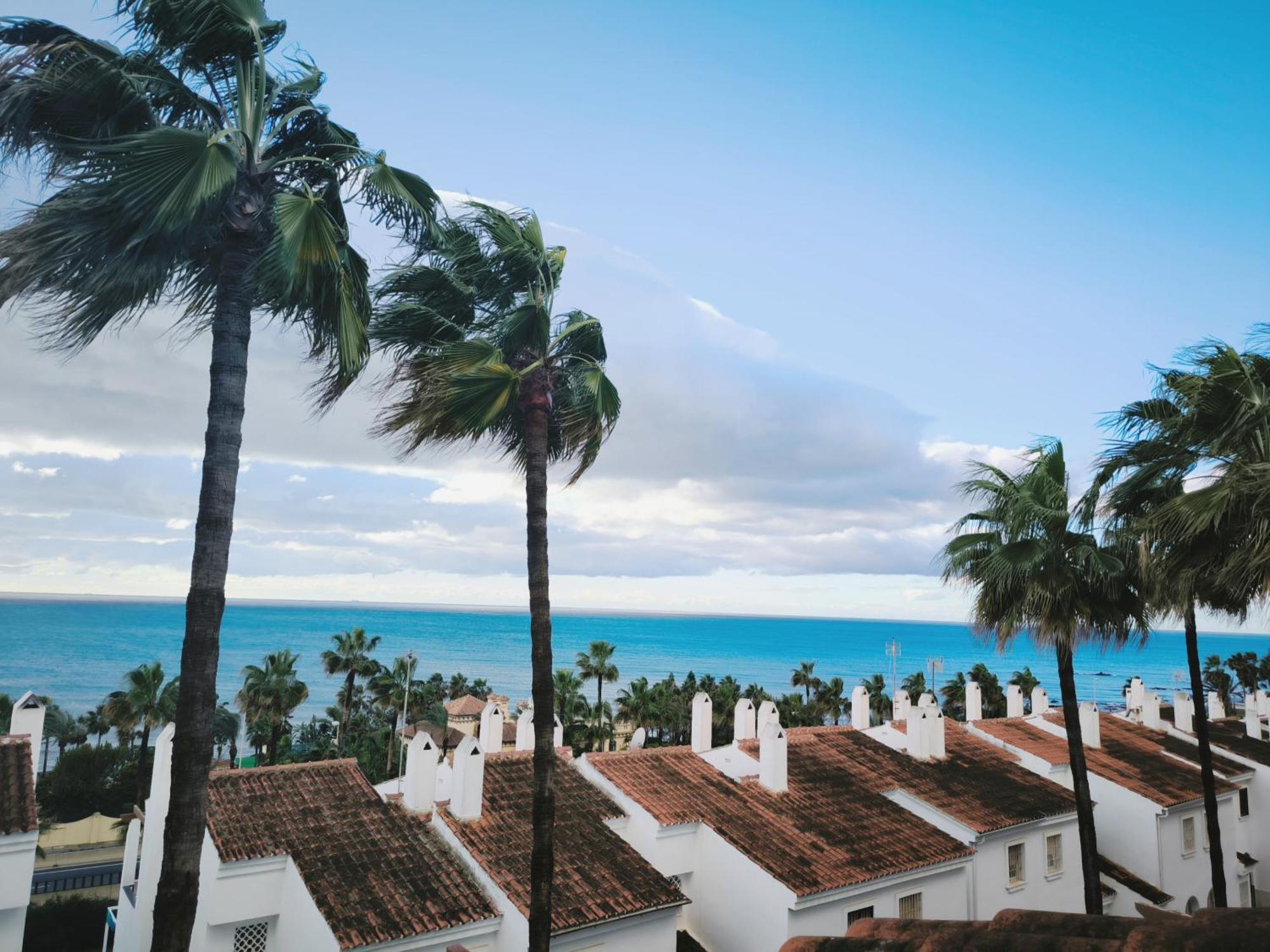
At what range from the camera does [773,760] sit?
22.0m

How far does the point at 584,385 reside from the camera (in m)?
12.4

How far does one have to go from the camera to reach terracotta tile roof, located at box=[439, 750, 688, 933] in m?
15.2

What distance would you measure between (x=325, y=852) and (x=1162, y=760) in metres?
31.2

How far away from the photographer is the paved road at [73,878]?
32.9m

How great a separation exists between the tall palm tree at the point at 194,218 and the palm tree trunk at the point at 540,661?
3.21m

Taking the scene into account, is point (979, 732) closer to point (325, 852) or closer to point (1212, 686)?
point (325, 852)

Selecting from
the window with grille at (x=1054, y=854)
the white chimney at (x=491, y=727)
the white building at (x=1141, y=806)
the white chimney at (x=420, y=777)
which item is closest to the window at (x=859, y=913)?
the white chimney at (x=491, y=727)

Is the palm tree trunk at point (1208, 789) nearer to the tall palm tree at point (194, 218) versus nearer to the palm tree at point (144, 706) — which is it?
the tall palm tree at point (194, 218)

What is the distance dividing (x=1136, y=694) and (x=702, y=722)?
29.4 m

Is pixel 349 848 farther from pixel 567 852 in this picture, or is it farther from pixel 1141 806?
pixel 1141 806

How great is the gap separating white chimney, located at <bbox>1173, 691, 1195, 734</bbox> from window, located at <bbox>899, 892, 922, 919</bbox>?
A: 81.6ft

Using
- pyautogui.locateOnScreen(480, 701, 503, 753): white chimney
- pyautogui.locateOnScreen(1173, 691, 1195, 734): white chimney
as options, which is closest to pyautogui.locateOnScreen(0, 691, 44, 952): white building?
pyautogui.locateOnScreen(480, 701, 503, 753): white chimney

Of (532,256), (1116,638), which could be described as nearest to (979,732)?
(1116,638)

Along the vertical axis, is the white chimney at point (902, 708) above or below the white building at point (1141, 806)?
above
